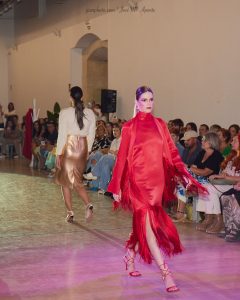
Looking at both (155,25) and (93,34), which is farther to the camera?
(93,34)

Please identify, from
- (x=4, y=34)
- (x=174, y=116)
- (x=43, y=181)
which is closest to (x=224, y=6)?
(x=174, y=116)

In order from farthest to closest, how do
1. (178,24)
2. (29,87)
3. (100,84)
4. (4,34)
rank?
(4,34)
(29,87)
(100,84)
(178,24)

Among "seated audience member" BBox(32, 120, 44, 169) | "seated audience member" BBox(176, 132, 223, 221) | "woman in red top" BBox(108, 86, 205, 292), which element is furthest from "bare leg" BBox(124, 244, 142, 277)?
"seated audience member" BBox(32, 120, 44, 169)

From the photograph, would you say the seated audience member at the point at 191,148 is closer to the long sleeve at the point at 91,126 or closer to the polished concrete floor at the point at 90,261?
the polished concrete floor at the point at 90,261

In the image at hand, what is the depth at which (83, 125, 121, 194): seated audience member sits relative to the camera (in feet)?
31.7

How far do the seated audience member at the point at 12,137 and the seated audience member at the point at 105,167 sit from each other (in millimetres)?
6718

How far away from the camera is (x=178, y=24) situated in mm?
11180

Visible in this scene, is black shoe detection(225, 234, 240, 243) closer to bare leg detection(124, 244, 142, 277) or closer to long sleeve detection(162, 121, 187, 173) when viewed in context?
bare leg detection(124, 244, 142, 277)

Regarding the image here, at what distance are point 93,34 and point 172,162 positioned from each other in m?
11.1

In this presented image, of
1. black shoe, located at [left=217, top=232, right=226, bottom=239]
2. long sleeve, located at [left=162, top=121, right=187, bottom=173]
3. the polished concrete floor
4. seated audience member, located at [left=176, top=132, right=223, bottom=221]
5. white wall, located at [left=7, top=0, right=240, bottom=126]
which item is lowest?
the polished concrete floor

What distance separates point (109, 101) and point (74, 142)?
21.6 ft

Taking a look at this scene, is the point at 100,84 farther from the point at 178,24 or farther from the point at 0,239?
the point at 0,239

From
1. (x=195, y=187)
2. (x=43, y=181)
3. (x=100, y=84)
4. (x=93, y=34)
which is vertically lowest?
(x=43, y=181)

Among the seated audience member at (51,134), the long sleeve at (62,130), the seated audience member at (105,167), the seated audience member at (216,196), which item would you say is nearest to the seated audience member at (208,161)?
the seated audience member at (216,196)
